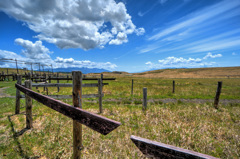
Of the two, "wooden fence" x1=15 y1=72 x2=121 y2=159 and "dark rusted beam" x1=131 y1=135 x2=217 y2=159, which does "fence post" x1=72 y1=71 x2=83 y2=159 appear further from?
"dark rusted beam" x1=131 y1=135 x2=217 y2=159

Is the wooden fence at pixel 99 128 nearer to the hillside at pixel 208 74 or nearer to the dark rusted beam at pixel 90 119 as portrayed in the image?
the dark rusted beam at pixel 90 119

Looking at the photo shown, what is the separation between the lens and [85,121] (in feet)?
5.82

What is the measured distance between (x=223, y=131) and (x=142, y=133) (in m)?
3.38

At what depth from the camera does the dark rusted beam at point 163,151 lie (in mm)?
957

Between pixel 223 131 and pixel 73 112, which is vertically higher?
pixel 73 112

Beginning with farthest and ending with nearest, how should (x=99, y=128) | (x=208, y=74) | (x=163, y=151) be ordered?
(x=208, y=74) → (x=99, y=128) → (x=163, y=151)

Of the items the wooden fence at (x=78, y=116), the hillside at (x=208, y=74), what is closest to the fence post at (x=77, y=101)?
the wooden fence at (x=78, y=116)

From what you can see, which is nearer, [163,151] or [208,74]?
[163,151]

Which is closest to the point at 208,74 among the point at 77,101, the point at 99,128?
the point at 77,101

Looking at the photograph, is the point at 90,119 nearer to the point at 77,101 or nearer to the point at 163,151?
the point at 77,101

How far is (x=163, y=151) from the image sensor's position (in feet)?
3.56

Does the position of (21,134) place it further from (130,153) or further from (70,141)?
(130,153)

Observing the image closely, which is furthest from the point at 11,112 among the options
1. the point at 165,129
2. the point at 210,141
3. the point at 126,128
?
the point at 210,141

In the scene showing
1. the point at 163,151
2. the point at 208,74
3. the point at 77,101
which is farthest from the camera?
the point at 208,74
